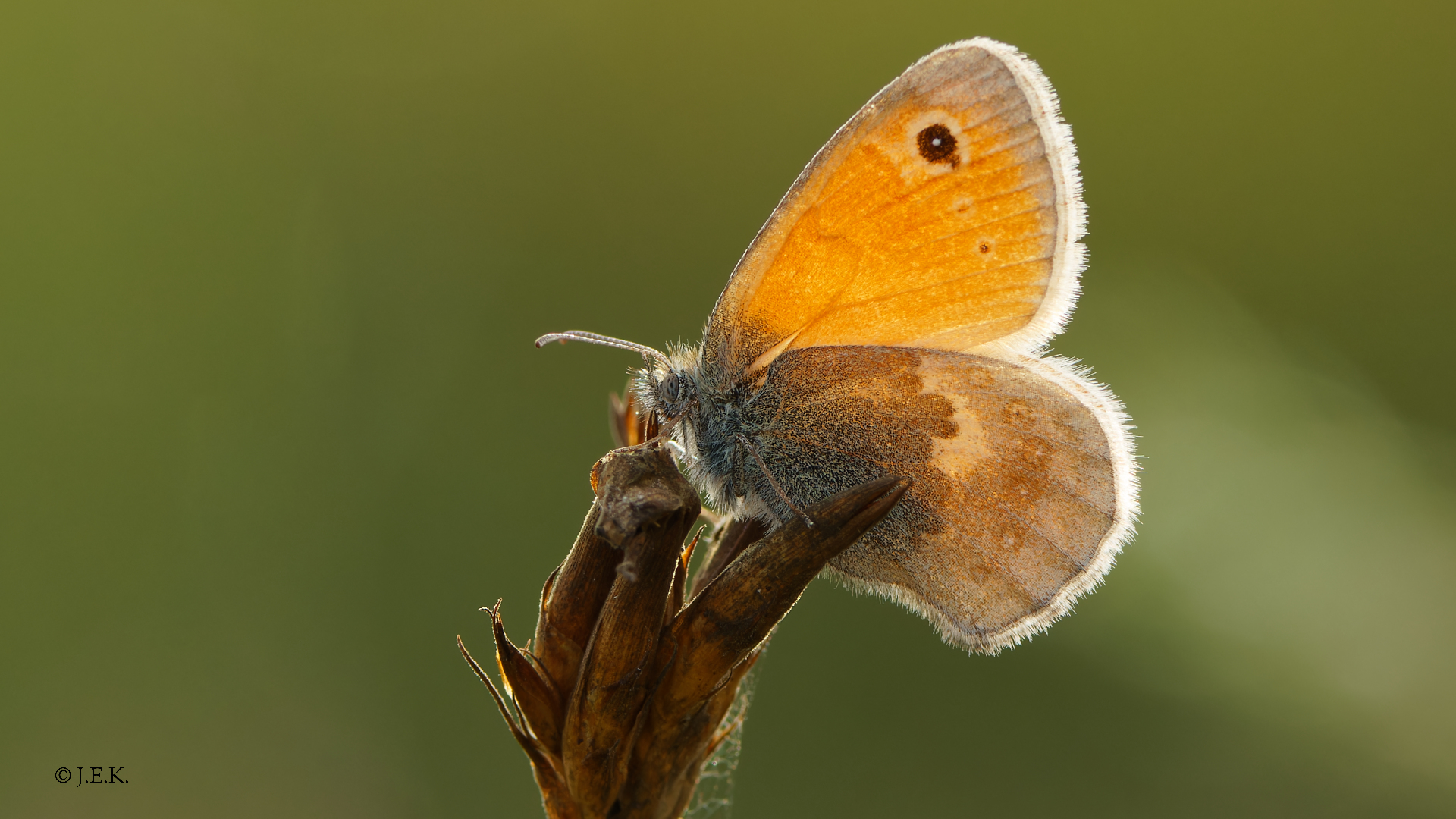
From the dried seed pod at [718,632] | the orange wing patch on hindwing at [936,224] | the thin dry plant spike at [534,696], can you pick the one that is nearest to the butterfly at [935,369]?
the orange wing patch on hindwing at [936,224]

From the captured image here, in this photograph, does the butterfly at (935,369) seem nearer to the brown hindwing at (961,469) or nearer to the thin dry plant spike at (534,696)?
the brown hindwing at (961,469)

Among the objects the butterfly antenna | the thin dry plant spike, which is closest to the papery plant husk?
the thin dry plant spike

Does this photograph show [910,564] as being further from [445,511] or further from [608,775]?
[445,511]

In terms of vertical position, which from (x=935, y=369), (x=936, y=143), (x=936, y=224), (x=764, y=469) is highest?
(x=936, y=143)

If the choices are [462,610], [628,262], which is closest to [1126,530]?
[462,610]

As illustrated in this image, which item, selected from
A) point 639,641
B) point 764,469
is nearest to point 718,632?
→ point 639,641

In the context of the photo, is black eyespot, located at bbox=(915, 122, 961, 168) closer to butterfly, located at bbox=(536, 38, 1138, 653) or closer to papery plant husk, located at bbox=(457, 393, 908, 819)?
butterfly, located at bbox=(536, 38, 1138, 653)

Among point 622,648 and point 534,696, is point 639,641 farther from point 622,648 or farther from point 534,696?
point 534,696
